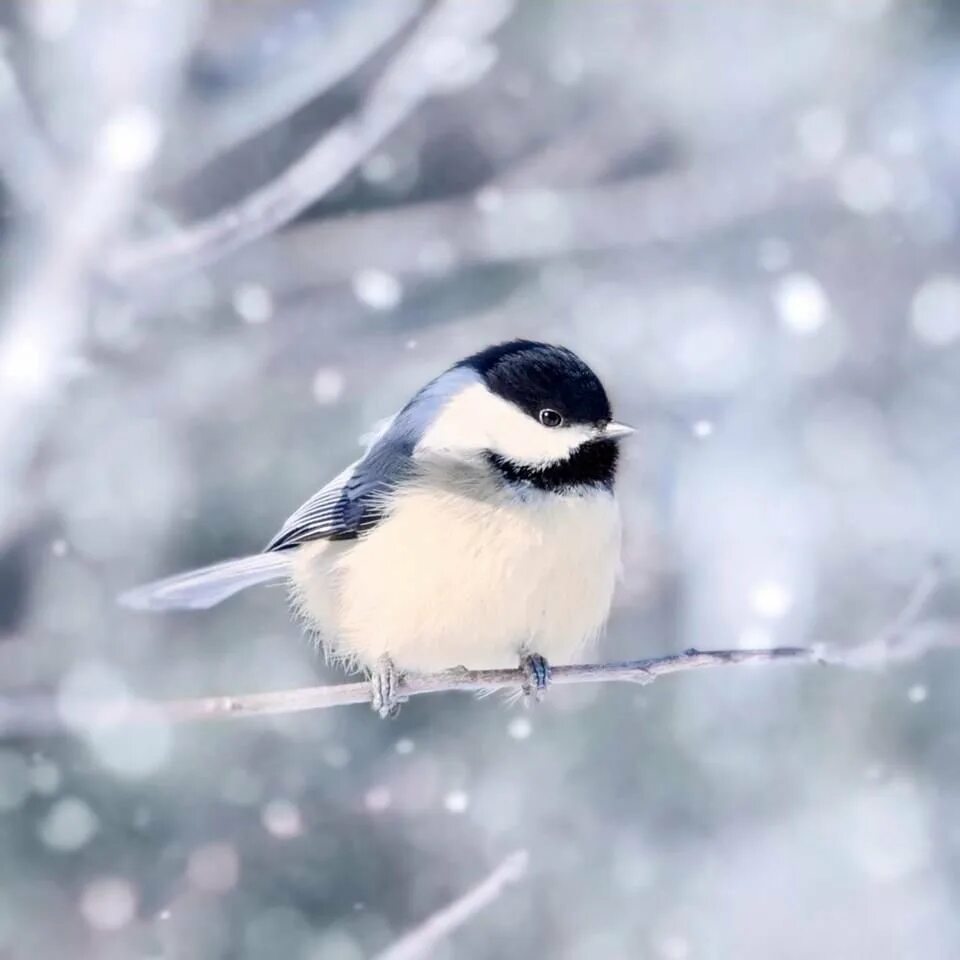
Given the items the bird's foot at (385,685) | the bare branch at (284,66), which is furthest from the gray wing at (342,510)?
the bare branch at (284,66)

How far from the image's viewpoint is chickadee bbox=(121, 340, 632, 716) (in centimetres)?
102

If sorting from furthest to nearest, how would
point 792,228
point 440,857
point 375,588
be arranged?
1. point 792,228
2. point 440,857
3. point 375,588

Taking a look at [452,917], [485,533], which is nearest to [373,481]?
[485,533]

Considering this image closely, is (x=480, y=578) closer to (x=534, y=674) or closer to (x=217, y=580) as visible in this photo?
(x=534, y=674)

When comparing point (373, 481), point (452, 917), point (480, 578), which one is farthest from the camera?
point (452, 917)

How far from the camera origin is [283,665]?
1365mm

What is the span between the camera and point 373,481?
1.12m

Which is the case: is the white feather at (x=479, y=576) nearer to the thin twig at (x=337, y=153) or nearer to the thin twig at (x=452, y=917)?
the thin twig at (x=452, y=917)

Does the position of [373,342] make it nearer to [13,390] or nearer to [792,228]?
[13,390]

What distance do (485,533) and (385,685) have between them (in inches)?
7.8

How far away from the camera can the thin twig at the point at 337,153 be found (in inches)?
56.2

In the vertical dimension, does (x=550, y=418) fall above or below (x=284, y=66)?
below

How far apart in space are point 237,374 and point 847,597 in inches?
35.9

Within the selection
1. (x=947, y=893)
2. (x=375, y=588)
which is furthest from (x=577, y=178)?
(x=947, y=893)
